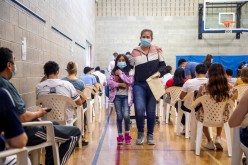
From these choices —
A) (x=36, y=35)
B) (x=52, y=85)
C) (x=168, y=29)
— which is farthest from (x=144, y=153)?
(x=168, y=29)

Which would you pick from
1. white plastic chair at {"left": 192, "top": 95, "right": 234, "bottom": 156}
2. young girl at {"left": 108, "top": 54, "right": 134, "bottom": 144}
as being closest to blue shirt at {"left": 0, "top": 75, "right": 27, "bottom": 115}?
young girl at {"left": 108, "top": 54, "right": 134, "bottom": 144}

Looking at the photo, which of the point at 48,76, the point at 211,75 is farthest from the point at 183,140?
the point at 48,76

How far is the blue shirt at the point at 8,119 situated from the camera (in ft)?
4.32

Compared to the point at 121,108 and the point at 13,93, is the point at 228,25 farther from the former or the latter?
the point at 13,93

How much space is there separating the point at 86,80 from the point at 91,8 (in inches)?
197

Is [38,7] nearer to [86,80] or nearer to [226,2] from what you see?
[86,80]

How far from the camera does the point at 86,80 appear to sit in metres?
6.10

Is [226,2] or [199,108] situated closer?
[199,108]

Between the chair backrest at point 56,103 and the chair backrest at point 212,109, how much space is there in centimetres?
149

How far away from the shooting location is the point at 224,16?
11008 mm

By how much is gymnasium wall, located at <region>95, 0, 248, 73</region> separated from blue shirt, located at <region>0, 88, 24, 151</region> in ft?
33.3

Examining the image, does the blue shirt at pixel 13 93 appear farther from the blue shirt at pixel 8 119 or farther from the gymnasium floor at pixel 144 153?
the gymnasium floor at pixel 144 153

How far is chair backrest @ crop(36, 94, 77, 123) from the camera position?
3.15 meters

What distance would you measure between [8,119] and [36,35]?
2914mm
